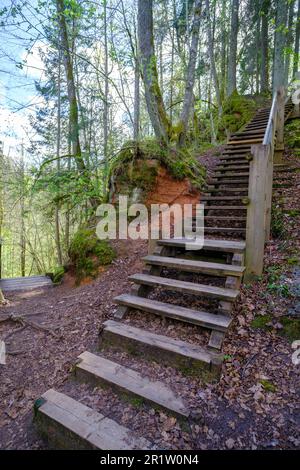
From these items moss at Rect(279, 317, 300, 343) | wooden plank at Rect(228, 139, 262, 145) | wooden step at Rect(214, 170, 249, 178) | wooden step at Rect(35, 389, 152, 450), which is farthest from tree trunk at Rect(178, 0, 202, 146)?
wooden step at Rect(35, 389, 152, 450)

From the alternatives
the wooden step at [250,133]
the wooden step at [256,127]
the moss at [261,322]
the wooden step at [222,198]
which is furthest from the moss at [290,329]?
the wooden step at [256,127]

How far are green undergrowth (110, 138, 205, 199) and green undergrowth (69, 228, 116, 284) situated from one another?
143cm

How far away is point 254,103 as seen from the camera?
37.9ft

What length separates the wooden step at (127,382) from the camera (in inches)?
79.6

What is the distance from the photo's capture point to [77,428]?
1.89m

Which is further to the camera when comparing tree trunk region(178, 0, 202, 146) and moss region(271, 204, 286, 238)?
tree trunk region(178, 0, 202, 146)

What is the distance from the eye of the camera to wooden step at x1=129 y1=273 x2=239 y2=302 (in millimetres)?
2718

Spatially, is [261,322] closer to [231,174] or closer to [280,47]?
[231,174]

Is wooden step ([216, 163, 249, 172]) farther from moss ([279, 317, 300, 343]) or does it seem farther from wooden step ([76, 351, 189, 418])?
wooden step ([76, 351, 189, 418])

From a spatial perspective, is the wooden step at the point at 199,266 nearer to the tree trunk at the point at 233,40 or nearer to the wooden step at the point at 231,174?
the wooden step at the point at 231,174

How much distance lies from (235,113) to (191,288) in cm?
1071
